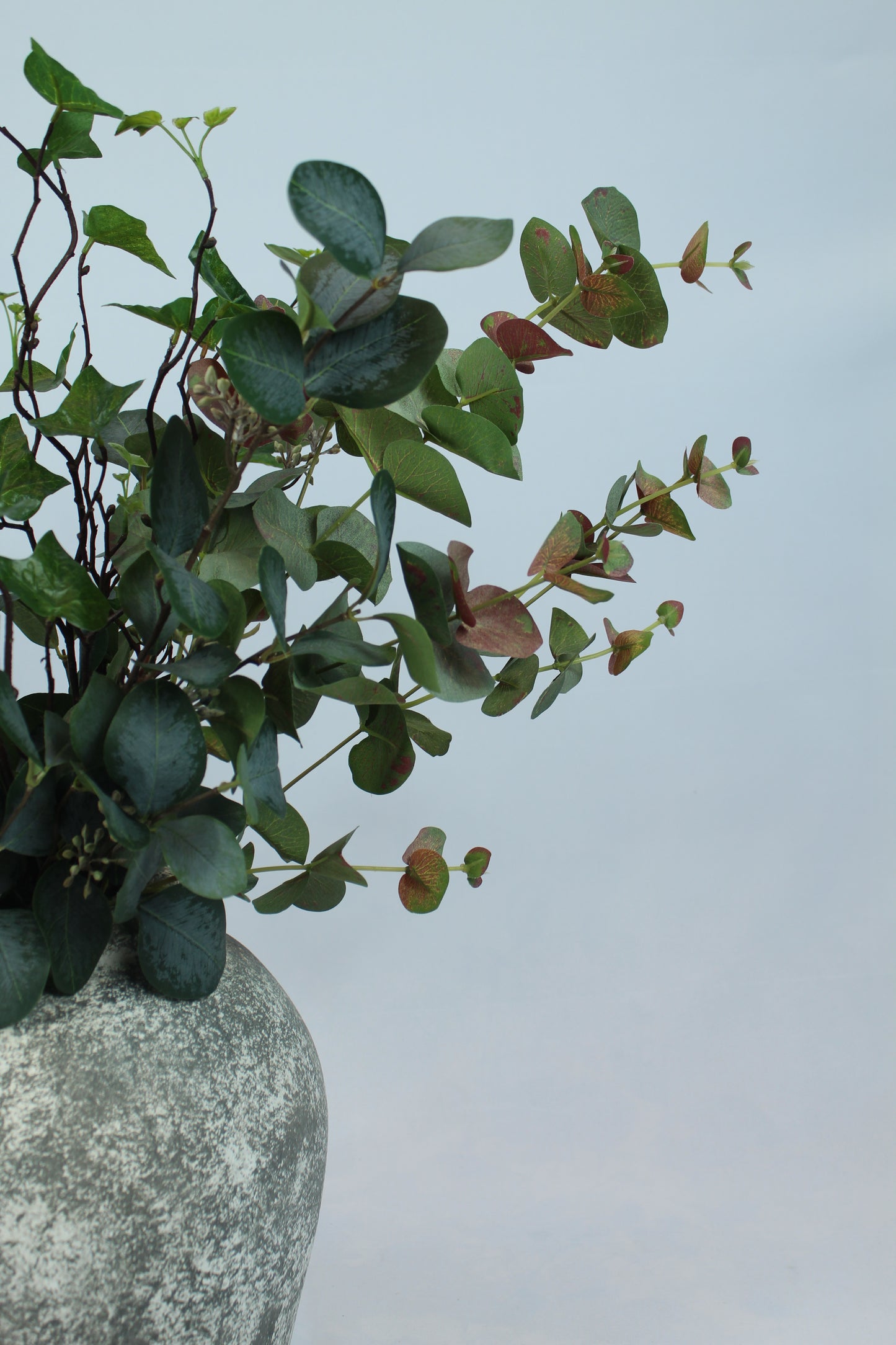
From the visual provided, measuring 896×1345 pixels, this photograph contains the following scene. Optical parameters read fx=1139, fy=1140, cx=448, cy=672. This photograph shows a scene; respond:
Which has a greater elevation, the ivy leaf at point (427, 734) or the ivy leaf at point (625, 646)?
the ivy leaf at point (625, 646)

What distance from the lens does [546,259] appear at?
0.48 metres

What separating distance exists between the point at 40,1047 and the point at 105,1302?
0.10m

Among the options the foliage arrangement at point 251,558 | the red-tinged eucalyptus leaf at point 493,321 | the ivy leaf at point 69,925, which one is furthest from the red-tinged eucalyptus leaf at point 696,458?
the ivy leaf at point 69,925

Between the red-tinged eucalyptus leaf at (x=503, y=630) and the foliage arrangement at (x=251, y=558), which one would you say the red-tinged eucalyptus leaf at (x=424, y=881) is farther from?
the red-tinged eucalyptus leaf at (x=503, y=630)

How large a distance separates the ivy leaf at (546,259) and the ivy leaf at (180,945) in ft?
0.98

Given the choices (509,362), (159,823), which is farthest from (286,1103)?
(509,362)

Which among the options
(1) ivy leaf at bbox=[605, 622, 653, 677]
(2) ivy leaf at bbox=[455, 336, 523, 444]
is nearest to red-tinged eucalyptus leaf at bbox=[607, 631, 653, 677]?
(1) ivy leaf at bbox=[605, 622, 653, 677]

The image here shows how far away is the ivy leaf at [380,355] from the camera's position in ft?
1.16

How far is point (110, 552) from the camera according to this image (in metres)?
0.48

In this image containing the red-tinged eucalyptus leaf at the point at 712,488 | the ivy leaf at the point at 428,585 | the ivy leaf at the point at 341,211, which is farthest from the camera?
the red-tinged eucalyptus leaf at the point at 712,488

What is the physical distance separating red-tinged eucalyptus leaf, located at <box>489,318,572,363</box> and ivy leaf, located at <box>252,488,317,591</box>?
0.12m

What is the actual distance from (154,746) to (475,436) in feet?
0.55

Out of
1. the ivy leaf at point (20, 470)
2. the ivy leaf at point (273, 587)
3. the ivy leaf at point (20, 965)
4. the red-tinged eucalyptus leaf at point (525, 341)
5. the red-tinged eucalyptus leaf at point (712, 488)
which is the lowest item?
the ivy leaf at point (20, 965)

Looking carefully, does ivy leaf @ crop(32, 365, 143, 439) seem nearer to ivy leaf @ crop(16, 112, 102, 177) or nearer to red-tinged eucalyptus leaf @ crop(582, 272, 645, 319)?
ivy leaf @ crop(16, 112, 102, 177)
